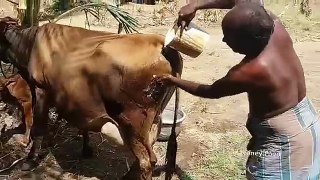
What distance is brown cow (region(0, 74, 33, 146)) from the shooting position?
609 centimetres

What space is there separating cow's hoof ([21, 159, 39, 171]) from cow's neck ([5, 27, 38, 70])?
3.20 ft

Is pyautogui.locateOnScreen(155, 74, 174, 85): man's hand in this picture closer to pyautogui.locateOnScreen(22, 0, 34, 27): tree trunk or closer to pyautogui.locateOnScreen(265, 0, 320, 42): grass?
pyautogui.locateOnScreen(22, 0, 34, 27): tree trunk

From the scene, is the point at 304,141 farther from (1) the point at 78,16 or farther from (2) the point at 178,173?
(1) the point at 78,16

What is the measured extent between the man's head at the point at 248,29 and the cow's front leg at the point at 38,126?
2.85m

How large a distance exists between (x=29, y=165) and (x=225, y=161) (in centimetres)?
204

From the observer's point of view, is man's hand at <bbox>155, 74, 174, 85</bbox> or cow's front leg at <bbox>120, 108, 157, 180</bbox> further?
cow's front leg at <bbox>120, 108, 157, 180</bbox>

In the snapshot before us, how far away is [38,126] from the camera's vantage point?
570 centimetres

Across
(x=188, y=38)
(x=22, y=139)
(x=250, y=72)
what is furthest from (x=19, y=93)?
(x=250, y=72)

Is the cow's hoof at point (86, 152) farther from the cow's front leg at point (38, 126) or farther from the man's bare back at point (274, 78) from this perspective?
the man's bare back at point (274, 78)

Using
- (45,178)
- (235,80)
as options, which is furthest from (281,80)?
(45,178)

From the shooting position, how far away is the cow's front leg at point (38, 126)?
18.6ft

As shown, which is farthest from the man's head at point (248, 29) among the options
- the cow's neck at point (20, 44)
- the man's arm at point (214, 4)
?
the cow's neck at point (20, 44)

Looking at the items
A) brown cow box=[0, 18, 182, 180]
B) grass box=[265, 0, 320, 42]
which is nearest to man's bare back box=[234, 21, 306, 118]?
brown cow box=[0, 18, 182, 180]

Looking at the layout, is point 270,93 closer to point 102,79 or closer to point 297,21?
point 102,79
